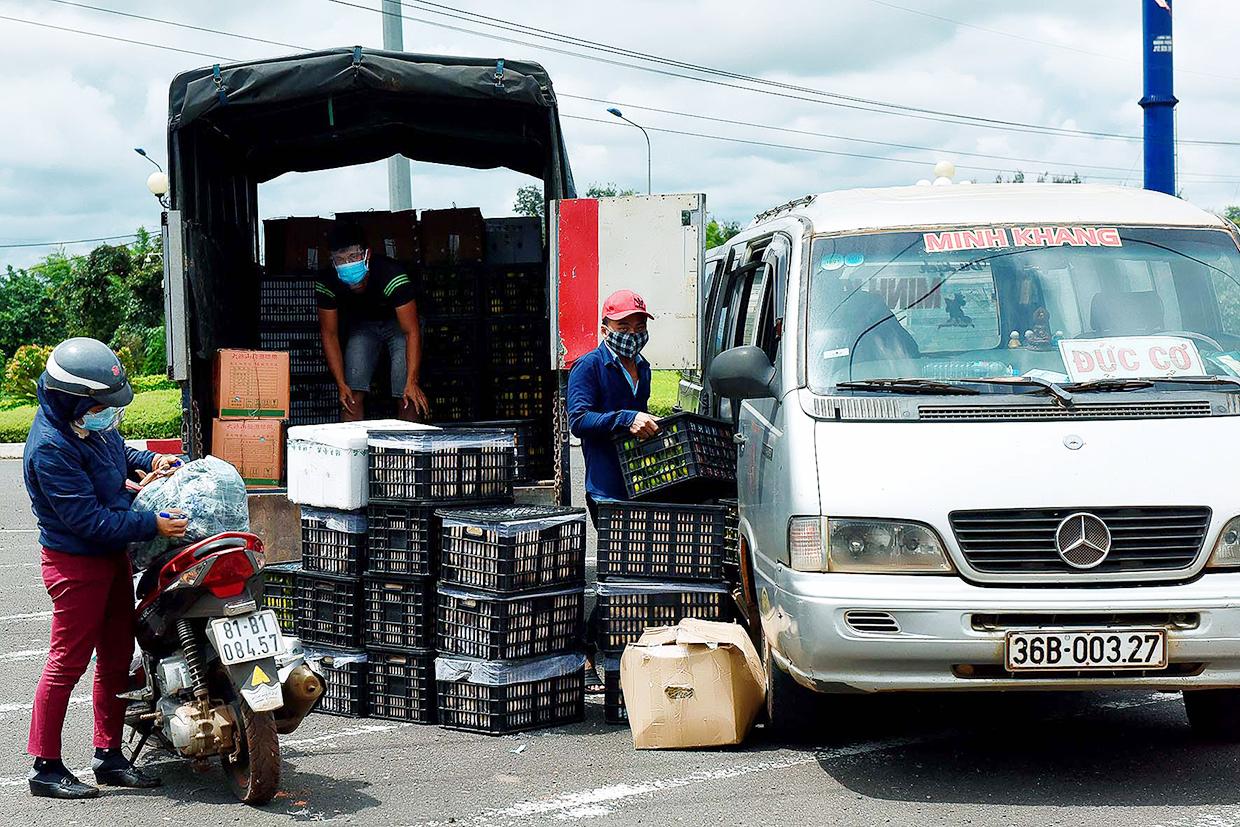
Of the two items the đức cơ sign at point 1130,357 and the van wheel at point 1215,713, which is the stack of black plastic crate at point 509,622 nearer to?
the đức cơ sign at point 1130,357

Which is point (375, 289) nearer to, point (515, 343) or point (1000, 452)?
point (515, 343)

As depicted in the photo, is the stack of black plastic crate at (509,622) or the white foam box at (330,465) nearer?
the stack of black plastic crate at (509,622)

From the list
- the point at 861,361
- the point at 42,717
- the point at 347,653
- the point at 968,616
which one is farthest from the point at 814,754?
the point at 42,717

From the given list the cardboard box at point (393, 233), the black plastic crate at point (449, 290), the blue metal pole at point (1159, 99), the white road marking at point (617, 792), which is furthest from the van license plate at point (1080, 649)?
the blue metal pole at point (1159, 99)

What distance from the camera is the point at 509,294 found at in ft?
36.0

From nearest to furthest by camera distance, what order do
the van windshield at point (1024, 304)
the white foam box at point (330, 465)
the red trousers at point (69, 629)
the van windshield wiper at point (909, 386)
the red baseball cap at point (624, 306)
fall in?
the red trousers at point (69, 629) → the van windshield wiper at point (909, 386) → the van windshield at point (1024, 304) → the white foam box at point (330, 465) → the red baseball cap at point (624, 306)

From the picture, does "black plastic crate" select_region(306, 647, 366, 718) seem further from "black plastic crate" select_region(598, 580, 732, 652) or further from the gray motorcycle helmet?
the gray motorcycle helmet

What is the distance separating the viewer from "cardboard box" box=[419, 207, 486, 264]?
11.1 metres

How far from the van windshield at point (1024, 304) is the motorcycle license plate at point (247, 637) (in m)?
2.37

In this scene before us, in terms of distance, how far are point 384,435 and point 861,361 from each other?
2.44 metres

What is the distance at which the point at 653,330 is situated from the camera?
8633 mm

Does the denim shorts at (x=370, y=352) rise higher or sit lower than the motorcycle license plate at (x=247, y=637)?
higher

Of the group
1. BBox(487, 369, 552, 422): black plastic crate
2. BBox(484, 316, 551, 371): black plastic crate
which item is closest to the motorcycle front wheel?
BBox(487, 369, 552, 422): black plastic crate

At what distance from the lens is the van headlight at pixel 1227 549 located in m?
5.10
